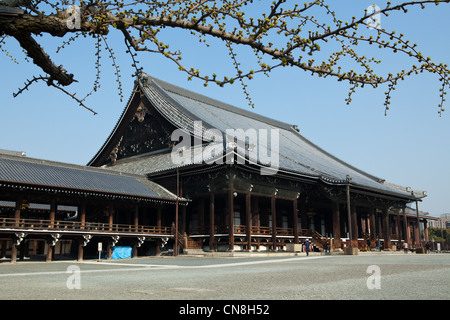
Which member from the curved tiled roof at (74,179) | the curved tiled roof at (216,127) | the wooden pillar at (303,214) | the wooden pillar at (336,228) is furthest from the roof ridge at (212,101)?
the wooden pillar at (336,228)

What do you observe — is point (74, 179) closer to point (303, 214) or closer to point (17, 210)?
point (17, 210)

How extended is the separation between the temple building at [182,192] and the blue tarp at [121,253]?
45cm

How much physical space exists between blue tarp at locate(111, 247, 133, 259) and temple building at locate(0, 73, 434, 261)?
0.45 metres

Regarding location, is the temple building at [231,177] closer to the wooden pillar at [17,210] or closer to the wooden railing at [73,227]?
the wooden railing at [73,227]

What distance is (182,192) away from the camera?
29.5 meters

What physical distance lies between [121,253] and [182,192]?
20.1ft

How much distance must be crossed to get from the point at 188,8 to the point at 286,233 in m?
27.3

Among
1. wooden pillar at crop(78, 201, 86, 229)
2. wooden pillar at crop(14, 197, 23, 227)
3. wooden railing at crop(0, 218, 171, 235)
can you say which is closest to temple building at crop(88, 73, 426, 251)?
wooden railing at crop(0, 218, 171, 235)

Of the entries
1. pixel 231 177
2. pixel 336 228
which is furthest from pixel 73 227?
pixel 336 228

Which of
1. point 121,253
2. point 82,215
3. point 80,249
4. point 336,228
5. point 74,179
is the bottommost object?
point 121,253

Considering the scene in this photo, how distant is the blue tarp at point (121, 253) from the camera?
25.6 m

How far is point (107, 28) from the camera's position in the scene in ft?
19.6
